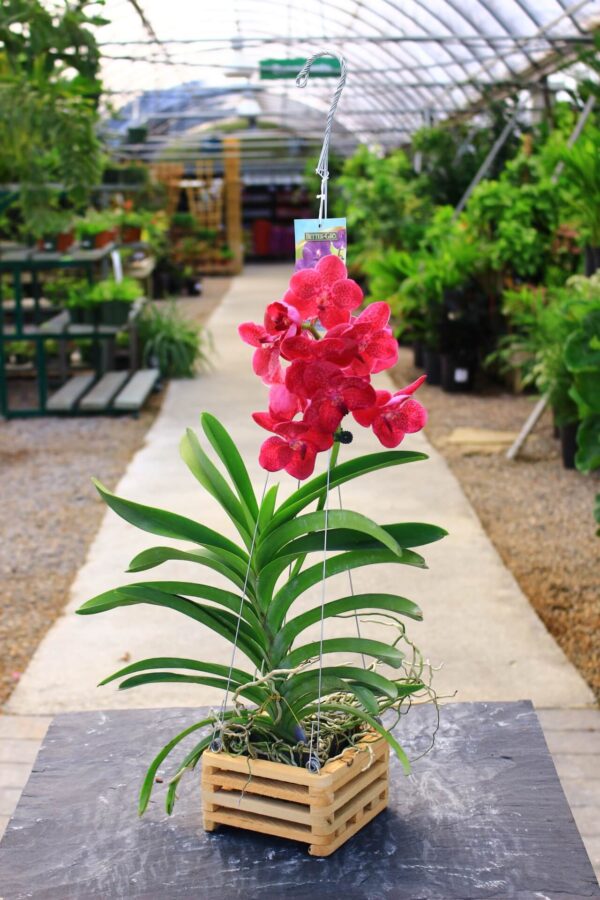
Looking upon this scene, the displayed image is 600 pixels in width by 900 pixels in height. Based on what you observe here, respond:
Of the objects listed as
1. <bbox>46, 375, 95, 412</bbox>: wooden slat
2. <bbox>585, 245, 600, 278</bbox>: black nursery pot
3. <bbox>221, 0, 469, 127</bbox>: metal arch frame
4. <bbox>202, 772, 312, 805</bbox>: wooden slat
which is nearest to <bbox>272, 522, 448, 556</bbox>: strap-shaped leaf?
<bbox>202, 772, 312, 805</bbox>: wooden slat

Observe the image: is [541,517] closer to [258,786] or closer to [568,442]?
[568,442]

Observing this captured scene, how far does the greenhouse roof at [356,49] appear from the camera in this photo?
1007 centimetres

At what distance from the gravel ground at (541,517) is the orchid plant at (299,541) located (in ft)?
5.74

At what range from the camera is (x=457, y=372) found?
8094 mm

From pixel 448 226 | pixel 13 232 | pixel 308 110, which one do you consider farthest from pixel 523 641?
pixel 308 110

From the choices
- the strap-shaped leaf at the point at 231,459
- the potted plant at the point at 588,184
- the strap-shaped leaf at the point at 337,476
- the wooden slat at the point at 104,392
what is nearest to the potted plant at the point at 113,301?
the wooden slat at the point at 104,392

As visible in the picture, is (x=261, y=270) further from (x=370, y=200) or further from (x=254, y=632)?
(x=254, y=632)

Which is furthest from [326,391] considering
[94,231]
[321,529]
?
[94,231]

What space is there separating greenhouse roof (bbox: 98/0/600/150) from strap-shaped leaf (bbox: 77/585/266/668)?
7.59m

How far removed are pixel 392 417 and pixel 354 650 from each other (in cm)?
34

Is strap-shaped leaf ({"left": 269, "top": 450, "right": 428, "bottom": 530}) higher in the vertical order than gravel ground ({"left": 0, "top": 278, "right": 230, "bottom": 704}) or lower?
higher

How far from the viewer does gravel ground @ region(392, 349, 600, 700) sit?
3848 mm

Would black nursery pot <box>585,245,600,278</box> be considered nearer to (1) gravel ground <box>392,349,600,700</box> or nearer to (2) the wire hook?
(1) gravel ground <box>392,349,600,700</box>

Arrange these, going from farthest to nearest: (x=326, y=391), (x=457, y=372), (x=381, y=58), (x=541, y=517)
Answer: (x=381, y=58) → (x=457, y=372) → (x=541, y=517) → (x=326, y=391)
